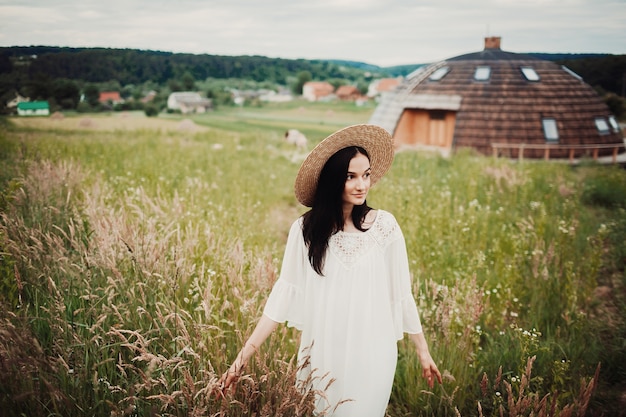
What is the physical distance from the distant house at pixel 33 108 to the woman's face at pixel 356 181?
8805 mm

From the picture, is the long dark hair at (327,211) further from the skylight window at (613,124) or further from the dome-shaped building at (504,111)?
the skylight window at (613,124)

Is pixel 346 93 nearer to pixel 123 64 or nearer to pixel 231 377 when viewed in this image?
pixel 123 64

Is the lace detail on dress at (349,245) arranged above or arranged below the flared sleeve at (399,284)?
above

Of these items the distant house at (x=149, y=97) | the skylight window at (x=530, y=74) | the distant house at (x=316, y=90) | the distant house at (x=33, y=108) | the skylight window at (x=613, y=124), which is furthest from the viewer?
the distant house at (x=316, y=90)

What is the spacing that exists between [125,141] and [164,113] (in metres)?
3.81

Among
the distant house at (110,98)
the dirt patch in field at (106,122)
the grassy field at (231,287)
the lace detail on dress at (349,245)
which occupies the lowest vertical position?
the grassy field at (231,287)

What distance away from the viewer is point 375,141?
2.34 meters

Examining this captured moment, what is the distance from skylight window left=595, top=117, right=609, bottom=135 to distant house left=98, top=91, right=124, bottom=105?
44.7 feet

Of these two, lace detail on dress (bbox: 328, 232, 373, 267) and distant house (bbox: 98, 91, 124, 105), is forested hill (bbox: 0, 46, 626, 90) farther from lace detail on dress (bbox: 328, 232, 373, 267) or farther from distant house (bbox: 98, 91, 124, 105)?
lace detail on dress (bbox: 328, 232, 373, 267)

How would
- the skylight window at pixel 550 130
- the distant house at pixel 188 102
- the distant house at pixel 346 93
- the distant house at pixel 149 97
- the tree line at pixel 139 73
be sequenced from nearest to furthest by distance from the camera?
1. the tree line at pixel 139 73
2. the distant house at pixel 149 97
3. the skylight window at pixel 550 130
4. the distant house at pixel 188 102
5. the distant house at pixel 346 93

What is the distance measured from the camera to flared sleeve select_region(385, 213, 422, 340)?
2.25 m

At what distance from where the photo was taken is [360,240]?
2230mm

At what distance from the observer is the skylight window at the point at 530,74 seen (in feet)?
48.0

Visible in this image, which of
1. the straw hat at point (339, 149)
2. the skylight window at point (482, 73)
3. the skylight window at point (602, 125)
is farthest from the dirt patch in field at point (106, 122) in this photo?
the skylight window at point (602, 125)
